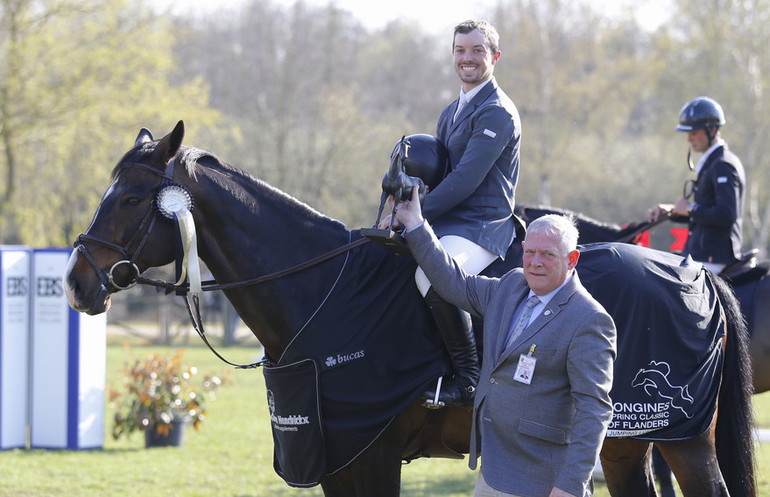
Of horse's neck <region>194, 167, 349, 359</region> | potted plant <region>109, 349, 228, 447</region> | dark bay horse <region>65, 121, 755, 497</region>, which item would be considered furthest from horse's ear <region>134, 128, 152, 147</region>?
potted plant <region>109, 349, 228, 447</region>

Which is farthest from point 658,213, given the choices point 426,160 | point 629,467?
point 426,160

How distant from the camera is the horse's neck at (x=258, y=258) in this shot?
4.30 m

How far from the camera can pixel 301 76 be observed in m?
33.5

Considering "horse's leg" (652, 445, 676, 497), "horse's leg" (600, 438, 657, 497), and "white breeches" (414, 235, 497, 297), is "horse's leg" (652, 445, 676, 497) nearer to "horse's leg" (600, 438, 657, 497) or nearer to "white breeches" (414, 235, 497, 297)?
"horse's leg" (600, 438, 657, 497)

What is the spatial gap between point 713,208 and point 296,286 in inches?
148

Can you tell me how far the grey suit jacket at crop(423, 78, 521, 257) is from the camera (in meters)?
4.31

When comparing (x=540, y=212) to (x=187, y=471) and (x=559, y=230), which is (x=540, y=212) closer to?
(x=559, y=230)

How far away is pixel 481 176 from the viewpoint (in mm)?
4328

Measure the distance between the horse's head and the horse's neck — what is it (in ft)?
0.62

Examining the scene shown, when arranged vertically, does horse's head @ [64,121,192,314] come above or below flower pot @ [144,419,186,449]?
above

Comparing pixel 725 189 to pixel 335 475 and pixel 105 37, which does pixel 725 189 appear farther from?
pixel 105 37

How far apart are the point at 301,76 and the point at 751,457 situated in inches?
1180

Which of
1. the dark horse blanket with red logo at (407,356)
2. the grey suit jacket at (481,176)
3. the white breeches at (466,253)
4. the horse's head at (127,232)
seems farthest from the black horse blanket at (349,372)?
the horse's head at (127,232)

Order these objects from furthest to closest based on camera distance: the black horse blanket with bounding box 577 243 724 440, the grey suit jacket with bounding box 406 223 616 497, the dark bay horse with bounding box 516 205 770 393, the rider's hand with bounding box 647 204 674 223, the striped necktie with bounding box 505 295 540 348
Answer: the rider's hand with bounding box 647 204 674 223, the dark bay horse with bounding box 516 205 770 393, the black horse blanket with bounding box 577 243 724 440, the striped necktie with bounding box 505 295 540 348, the grey suit jacket with bounding box 406 223 616 497
